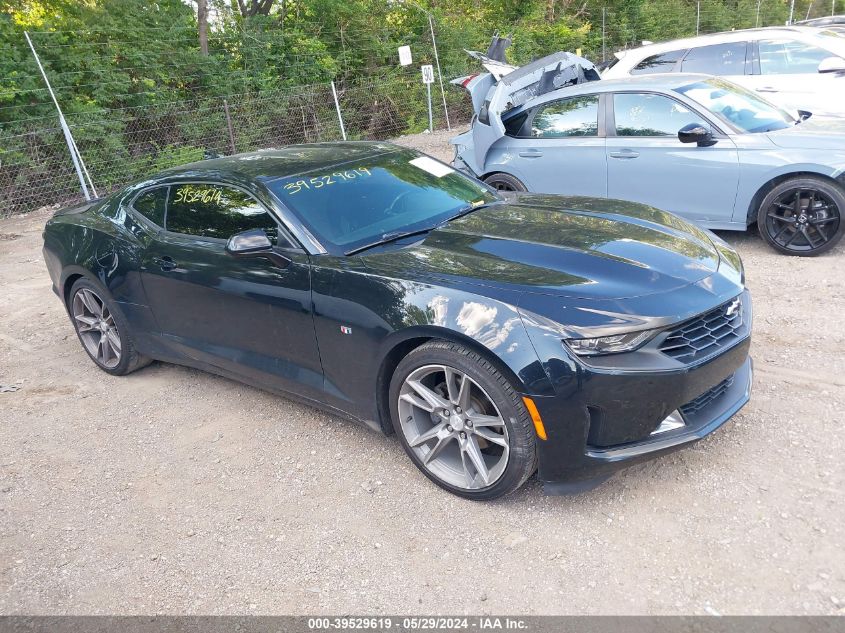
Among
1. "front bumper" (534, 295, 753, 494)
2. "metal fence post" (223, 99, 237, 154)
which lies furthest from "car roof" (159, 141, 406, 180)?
"metal fence post" (223, 99, 237, 154)

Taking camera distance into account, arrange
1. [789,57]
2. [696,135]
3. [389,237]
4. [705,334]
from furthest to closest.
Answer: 1. [789,57]
2. [696,135]
3. [389,237]
4. [705,334]

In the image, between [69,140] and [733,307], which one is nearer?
[733,307]

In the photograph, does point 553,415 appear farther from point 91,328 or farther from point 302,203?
point 91,328

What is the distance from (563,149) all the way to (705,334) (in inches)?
165

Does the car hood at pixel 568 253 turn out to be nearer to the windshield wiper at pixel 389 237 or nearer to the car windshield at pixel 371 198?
the windshield wiper at pixel 389 237

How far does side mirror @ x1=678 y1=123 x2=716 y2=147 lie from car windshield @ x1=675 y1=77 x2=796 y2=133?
12.2 inches

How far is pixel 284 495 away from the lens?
352cm

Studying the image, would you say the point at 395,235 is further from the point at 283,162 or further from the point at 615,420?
the point at 615,420

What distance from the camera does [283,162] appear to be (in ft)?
14.1

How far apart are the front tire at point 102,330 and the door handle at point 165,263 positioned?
27.1 inches

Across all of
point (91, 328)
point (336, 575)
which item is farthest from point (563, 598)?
point (91, 328)

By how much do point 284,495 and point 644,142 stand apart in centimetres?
468

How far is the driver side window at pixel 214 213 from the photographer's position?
3.87 metres

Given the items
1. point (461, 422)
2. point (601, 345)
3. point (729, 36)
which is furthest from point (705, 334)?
point (729, 36)
